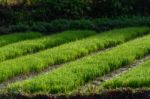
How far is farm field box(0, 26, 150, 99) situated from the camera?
1107cm

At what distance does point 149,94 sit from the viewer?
10.2 metres

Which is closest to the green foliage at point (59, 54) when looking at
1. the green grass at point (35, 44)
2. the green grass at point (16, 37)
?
the green grass at point (35, 44)

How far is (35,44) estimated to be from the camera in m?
17.1

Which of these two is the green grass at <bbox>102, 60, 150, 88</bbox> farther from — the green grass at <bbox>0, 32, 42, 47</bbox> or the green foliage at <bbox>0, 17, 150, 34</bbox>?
the green foliage at <bbox>0, 17, 150, 34</bbox>

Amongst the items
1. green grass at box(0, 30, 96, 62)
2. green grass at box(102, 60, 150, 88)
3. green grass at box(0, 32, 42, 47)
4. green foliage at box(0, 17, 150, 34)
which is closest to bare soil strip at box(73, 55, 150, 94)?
green grass at box(102, 60, 150, 88)

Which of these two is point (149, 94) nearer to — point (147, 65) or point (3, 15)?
point (147, 65)

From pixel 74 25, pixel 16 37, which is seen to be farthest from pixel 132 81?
pixel 74 25

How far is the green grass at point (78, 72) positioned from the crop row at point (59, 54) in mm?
763

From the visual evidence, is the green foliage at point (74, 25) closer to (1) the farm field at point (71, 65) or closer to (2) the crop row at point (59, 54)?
(1) the farm field at point (71, 65)

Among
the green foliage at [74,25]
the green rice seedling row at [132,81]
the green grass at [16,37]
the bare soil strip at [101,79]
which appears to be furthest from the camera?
the green foliage at [74,25]

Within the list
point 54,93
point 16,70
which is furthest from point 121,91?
point 16,70

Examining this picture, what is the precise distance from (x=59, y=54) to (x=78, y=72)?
2.66 metres

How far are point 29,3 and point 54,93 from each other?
14665 mm

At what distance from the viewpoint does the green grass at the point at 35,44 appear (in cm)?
1566
